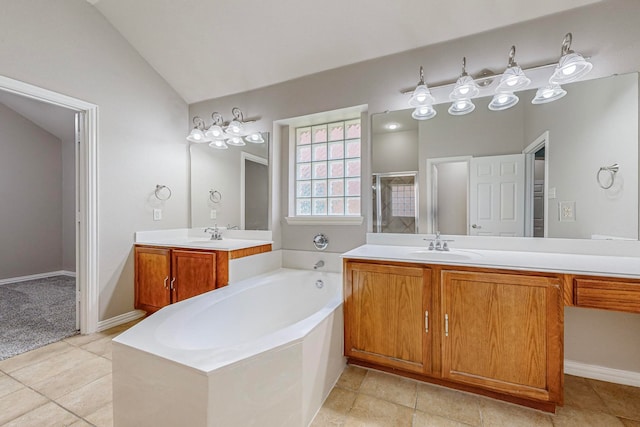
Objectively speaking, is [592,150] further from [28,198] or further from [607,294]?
[28,198]

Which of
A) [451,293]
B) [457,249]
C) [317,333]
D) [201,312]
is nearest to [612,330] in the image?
[457,249]

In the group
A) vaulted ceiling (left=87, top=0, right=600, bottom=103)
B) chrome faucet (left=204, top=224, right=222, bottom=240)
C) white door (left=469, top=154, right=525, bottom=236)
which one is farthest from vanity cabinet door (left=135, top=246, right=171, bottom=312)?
white door (left=469, top=154, right=525, bottom=236)

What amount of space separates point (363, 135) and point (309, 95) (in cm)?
66

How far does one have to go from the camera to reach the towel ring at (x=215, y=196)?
3.07 metres

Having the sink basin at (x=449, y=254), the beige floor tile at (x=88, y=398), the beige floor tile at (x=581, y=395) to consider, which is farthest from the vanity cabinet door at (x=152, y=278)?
the beige floor tile at (x=581, y=395)

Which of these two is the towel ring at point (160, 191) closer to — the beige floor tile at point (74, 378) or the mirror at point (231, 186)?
the mirror at point (231, 186)

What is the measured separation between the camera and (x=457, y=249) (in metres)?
2.06

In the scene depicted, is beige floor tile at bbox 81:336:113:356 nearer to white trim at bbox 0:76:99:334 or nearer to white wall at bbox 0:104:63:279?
white trim at bbox 0:76:99:334

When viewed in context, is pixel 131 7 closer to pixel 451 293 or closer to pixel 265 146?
pixel 265 146

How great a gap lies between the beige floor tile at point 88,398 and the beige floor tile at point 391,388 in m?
1.48

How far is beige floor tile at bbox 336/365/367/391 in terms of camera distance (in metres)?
1.69

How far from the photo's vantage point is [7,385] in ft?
5.40

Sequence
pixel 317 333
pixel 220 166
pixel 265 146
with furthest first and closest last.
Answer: pixel 220 166 → pixel 265 146 → pixel 317 333

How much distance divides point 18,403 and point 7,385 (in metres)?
0.26
